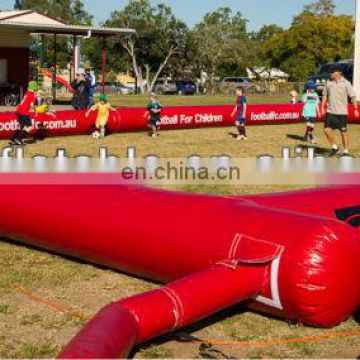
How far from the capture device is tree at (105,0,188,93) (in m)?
56.5

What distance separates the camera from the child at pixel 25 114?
47.2 ft

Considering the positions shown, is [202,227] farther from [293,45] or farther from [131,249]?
[293,45]

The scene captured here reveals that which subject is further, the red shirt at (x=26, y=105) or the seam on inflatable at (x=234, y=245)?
the red shirt at (x=26, y=105)

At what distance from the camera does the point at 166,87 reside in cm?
5522

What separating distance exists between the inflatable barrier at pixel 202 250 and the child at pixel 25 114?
8.44m

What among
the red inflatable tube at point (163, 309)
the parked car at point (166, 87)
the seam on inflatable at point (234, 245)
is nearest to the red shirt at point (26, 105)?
the seam on inflatable at point (234, 245)

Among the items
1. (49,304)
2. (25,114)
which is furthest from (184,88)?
(49,304)

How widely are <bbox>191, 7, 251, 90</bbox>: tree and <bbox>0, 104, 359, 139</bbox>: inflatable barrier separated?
37.1 m

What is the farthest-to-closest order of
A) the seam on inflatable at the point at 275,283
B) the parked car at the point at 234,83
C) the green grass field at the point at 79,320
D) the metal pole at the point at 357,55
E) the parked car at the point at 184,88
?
the parked car at the point at 234,83 → the parked car at the point at 184,88 → the metal pole at the point at 357,55 → the seam on inflatable at the point at 275,283 → the green grass field at the point at 79,320

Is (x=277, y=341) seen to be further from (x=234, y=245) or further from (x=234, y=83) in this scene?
(x=234, y=83)

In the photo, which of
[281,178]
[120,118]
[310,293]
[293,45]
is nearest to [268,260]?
[310,293]

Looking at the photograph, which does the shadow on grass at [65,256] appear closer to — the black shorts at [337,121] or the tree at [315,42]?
the black shorts at [337,121]

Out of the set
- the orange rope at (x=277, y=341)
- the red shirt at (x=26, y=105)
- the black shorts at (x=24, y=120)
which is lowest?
the orange rope at (x=277, y=341)

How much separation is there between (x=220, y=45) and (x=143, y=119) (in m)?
46.1
